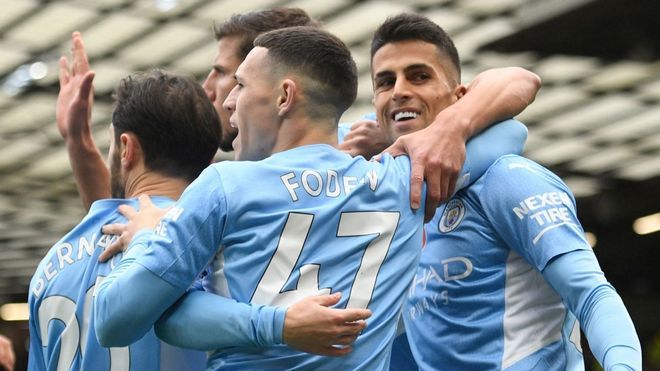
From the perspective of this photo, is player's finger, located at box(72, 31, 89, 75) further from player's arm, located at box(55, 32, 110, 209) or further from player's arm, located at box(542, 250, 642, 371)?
player's arm, located at box(542, 250, 642, 371)

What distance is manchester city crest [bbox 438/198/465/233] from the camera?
12.3 feet

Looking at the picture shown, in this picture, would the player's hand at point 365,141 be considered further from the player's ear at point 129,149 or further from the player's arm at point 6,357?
the player's arm at point 6,357

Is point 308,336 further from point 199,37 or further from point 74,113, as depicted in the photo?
point 199,37

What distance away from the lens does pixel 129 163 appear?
3775 millimetres

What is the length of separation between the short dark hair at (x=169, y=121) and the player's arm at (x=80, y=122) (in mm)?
583

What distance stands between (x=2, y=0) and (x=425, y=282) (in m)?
12.7

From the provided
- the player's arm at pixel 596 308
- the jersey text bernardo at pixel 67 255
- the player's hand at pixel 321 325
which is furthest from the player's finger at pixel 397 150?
the jersey text bernardo at pixel 67 255

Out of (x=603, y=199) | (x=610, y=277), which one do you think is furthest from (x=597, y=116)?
(x=610, y=277)

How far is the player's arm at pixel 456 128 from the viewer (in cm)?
348

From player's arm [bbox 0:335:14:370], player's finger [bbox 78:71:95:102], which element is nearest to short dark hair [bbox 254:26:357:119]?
player's finger [bbox 78:71:95:102]

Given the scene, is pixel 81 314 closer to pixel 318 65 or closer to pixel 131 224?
pixel 131 224

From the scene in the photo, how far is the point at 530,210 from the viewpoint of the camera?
3.51 m

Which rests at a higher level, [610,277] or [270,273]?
[270,273]

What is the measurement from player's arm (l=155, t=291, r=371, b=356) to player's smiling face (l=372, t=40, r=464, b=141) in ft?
3.35
